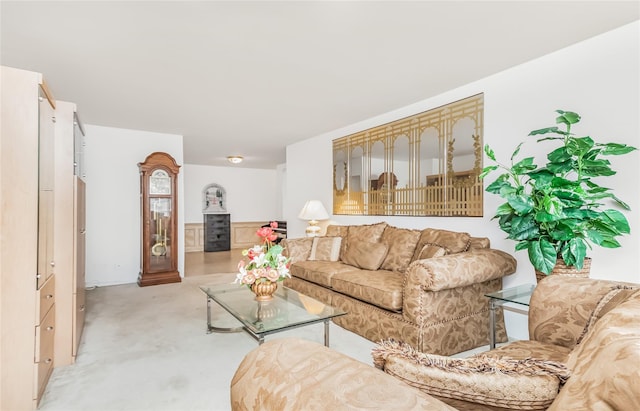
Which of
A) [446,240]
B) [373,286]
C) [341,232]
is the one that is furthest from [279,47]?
[341,232]

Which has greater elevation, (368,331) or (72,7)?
(72,7)

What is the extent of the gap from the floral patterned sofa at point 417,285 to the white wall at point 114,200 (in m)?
3.07

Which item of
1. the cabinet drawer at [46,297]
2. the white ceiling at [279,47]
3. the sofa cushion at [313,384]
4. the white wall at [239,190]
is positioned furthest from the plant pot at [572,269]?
the white wall at [239,190]

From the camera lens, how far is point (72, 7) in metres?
2.03

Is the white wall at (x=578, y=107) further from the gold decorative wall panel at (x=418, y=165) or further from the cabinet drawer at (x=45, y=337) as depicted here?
the cabinet drawer at (x=45, y=337)

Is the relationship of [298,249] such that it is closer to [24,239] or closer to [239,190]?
[24,239]

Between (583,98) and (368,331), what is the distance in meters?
2.46

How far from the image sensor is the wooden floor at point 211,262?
6.22m

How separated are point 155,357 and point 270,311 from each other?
982mm

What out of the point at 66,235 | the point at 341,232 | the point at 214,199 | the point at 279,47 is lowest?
the point at 341,232

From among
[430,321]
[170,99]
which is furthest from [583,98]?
[170,99]

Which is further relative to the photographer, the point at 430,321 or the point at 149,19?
the point at 430,321

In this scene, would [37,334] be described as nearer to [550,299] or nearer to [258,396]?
[258,396]

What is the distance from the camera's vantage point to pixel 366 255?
3.67 m
